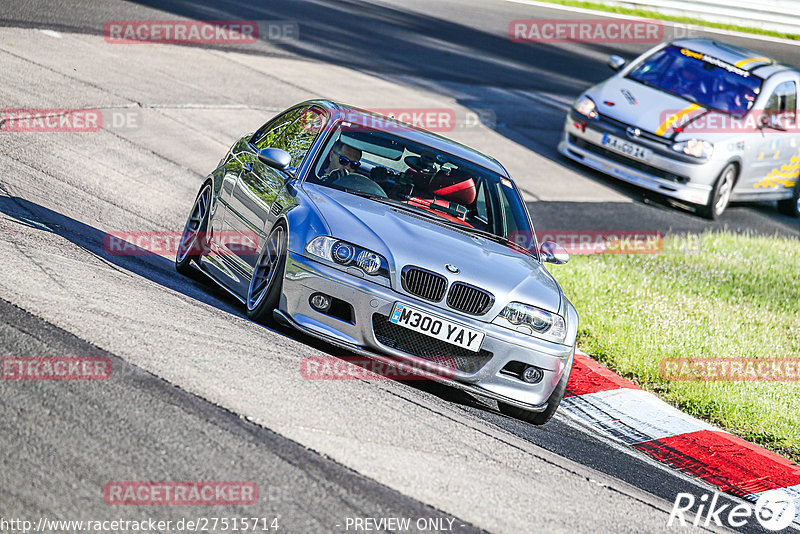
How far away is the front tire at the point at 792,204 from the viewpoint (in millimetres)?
15688

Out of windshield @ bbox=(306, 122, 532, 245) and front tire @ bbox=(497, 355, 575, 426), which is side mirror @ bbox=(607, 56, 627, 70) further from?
front tire @ bbox=(497, 355, 575, 426)

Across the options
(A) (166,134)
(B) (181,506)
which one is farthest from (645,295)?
(B) (181,506)

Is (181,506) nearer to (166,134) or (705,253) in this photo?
(166,134)

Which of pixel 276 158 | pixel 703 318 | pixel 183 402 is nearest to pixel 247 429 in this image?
pixel 183 402

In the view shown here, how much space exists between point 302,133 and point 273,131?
0.51m

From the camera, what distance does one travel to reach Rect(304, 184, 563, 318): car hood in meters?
5.99

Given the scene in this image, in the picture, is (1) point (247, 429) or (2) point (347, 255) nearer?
(1) point (247, 429)

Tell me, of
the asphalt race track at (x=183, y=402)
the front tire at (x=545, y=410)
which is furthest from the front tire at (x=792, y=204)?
the front tire at (x=545, y=410)

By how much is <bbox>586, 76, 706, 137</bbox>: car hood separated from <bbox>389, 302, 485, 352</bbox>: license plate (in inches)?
347

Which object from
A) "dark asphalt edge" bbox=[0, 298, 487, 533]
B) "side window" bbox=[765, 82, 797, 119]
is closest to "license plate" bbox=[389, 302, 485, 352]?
"dark asphalt edge" bbox=[0, 298, 487, 533]

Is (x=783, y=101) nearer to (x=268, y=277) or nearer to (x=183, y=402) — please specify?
(x=268, y=277)

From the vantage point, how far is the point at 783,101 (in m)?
15.0

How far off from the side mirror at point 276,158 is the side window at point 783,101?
9887mm

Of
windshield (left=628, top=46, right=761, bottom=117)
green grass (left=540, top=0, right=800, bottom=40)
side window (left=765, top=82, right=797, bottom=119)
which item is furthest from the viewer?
green grass (left=540, top=0, right=800, bottom=40)
